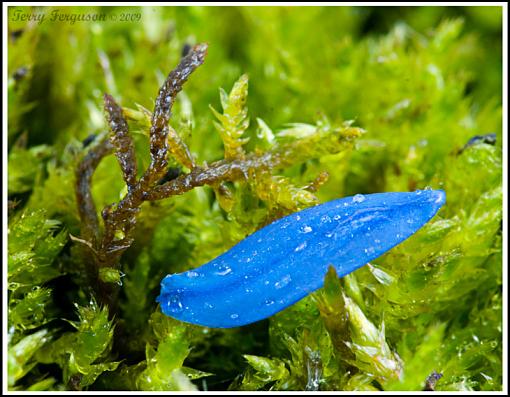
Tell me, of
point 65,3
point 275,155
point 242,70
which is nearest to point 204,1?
point 242,70

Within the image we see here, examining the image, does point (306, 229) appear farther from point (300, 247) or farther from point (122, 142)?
point (122, 142)

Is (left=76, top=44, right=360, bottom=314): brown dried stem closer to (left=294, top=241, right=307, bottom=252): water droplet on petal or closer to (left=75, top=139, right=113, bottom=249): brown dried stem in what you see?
(left=75, top=139, right=113, bottom=249): brown dried stem

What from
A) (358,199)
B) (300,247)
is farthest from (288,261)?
(358,199)

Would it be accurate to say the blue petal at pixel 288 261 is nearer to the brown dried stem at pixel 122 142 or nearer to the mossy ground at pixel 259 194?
the mossy ground at pixel 259 194

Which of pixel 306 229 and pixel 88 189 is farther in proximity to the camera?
pixel 88 189

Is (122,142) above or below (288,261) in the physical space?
above

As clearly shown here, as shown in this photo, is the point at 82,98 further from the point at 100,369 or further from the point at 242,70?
the point at 100,369

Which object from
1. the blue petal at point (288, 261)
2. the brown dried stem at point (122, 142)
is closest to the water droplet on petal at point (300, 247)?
the blue petal at point (288, 261)
